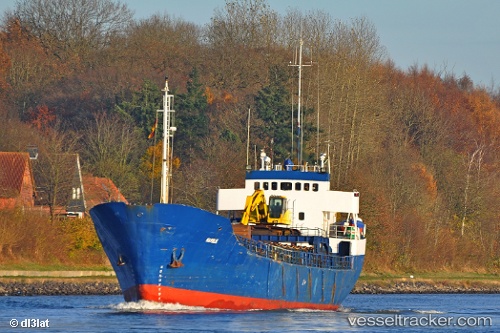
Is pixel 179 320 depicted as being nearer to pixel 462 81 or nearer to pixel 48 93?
pixel 48 93

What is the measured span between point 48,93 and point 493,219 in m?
42.3

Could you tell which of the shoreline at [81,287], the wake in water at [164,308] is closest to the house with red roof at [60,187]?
the shoreline at [81,287]

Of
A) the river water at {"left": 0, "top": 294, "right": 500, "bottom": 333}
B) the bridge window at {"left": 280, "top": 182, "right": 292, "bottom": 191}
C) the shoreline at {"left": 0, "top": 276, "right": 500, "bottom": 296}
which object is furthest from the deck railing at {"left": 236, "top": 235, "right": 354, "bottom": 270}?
the shoreline at {"left": 0, "top": 276, "right": 500, "bottom": 296}

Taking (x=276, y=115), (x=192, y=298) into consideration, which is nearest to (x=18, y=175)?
(x=276, y=115)

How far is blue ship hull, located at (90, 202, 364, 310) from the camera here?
50.0 metres

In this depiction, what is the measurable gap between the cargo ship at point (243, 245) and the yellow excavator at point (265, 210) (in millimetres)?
46

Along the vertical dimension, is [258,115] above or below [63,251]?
above

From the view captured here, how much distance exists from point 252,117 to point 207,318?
58.3 metres

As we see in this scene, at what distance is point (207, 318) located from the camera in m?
49.3

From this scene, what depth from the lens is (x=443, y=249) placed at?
9581 cm

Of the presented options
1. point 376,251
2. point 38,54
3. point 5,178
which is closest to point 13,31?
→ point 38,54

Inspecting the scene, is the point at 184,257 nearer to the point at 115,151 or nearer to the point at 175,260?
the point at 175,260

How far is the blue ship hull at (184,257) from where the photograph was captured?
164 feet

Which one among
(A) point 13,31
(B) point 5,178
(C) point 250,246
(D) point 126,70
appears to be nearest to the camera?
(C) point 250,246
